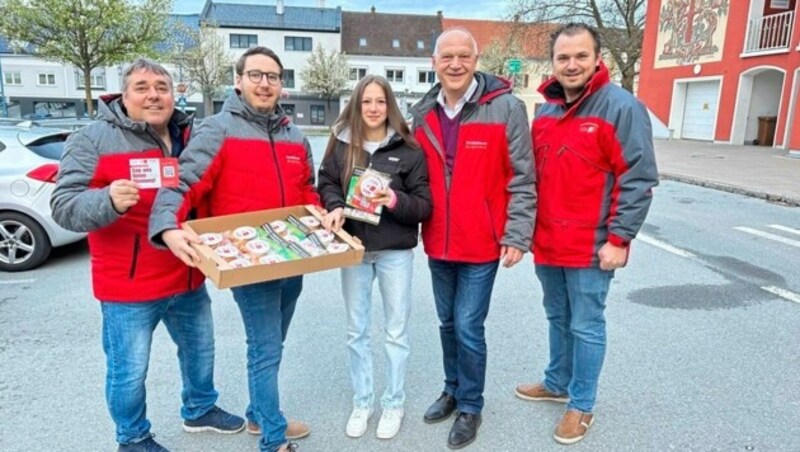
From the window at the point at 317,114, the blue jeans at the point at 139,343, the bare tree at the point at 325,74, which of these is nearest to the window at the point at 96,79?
the bare tree at the point at 325,74

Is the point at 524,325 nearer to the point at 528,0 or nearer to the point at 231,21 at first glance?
the point at 528,0

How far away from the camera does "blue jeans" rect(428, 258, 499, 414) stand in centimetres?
287

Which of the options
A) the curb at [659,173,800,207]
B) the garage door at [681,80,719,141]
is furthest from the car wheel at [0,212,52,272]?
the garage door at [681,80,719,141]

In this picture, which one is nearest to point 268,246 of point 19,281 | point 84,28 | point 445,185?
point 445,185

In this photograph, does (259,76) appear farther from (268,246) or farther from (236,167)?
(268,246)

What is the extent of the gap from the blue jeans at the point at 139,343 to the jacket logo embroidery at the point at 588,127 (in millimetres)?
2137

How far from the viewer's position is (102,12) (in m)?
16.4

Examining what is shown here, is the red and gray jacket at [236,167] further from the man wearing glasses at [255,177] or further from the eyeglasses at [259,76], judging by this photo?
the eyeglasses at [259,76]

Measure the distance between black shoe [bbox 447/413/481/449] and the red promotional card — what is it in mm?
1941

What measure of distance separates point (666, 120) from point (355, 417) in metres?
25.9

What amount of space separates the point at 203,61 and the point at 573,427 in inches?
1773

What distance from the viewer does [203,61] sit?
4222 cm

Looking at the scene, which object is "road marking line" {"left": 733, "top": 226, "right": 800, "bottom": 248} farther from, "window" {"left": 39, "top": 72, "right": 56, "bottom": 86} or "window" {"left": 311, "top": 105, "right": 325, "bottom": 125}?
"window" {"left": 39, "top": 72, "right": 56, "bottom": 86}

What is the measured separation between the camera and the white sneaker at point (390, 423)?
291cm
